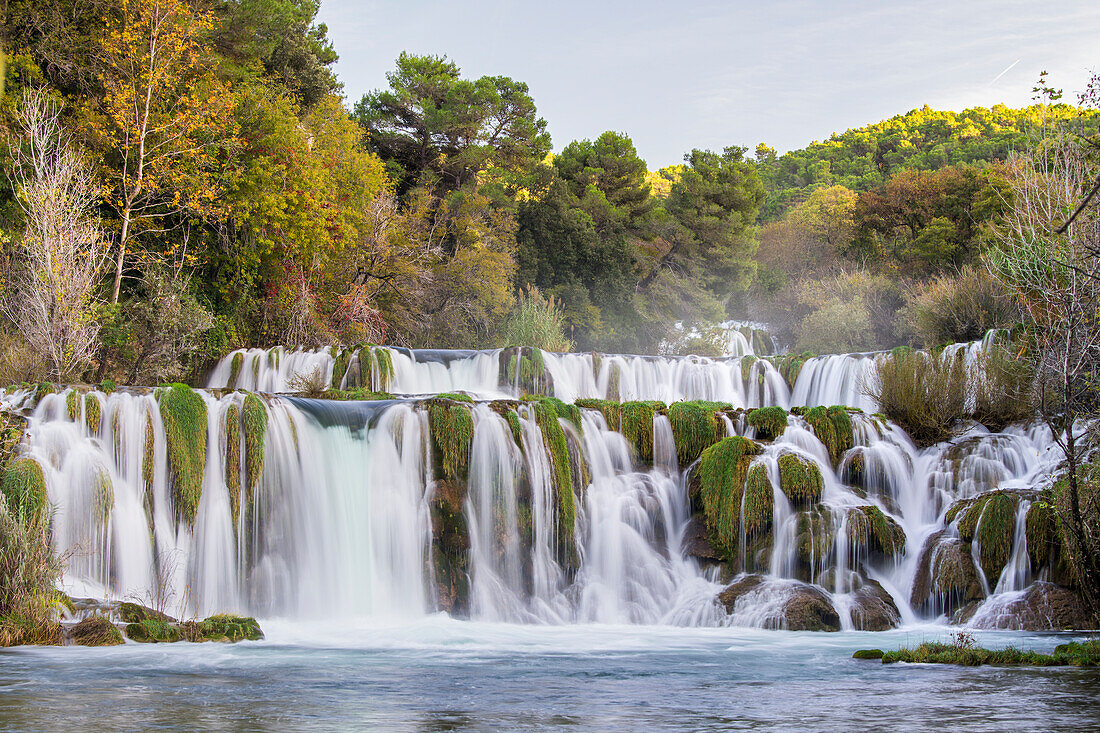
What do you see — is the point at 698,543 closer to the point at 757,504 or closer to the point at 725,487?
the point at 725,487

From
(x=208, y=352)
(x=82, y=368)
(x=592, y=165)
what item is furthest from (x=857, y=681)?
(x=592, y=165)

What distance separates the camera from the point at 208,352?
21047 millimetres

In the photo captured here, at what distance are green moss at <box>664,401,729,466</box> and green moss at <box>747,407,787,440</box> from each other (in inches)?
25.8

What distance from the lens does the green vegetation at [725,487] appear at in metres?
14.1

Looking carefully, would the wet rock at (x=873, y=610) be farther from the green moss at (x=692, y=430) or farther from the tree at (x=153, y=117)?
the tree at (x=153, y=117)

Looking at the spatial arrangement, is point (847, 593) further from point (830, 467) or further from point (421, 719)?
point (421, 719)

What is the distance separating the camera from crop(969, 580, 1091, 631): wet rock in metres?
11.6

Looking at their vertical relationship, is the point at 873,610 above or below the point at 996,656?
below

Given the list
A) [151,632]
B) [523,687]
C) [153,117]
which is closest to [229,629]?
[151,632]

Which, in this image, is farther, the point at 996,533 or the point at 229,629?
the point at 996,533

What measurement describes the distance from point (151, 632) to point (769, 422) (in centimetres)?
1082

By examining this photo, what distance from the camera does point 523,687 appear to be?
8.01m

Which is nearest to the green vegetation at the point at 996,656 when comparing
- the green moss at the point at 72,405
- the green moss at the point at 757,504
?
the green moss at the point at 757,504

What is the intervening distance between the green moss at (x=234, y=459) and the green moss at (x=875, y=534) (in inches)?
366
